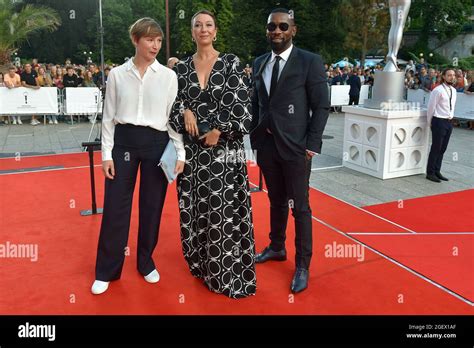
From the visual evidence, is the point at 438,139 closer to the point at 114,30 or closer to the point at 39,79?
the point at 39,79

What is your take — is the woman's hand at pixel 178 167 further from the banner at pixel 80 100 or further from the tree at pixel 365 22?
the tree at pixel 365 22

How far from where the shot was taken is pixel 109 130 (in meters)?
3.36

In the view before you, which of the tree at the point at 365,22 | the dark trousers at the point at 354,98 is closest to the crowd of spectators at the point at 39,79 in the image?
the dark trousers at the point at 354,98

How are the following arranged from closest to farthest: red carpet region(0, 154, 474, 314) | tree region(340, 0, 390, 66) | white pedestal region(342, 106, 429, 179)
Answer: red carpet region(0, 154, 474, 314) < white pedestal region(342, 106, 429, 179) < tree region(340, 0, 390, 66)

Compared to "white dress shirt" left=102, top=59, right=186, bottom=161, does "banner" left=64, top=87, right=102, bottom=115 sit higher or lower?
lower

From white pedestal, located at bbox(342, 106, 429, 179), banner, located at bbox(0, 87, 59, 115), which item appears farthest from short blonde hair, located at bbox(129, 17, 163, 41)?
banner, located at bbox(0, 87, 59, 115)

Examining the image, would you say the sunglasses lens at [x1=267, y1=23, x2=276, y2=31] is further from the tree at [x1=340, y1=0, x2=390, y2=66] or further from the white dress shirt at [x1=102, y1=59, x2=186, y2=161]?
the tree at [x1=340, y1=0, x2=390, y2=66]

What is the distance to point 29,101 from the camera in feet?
43.6

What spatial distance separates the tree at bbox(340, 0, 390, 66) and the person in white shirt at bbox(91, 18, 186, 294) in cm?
2568

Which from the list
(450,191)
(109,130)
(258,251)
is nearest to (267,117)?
(109,130)

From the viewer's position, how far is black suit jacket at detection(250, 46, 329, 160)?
11.2 feet

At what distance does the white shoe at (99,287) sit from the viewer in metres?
3.48

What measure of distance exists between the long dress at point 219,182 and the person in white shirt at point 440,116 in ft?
15.5

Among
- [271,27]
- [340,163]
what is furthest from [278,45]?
[340,163]
